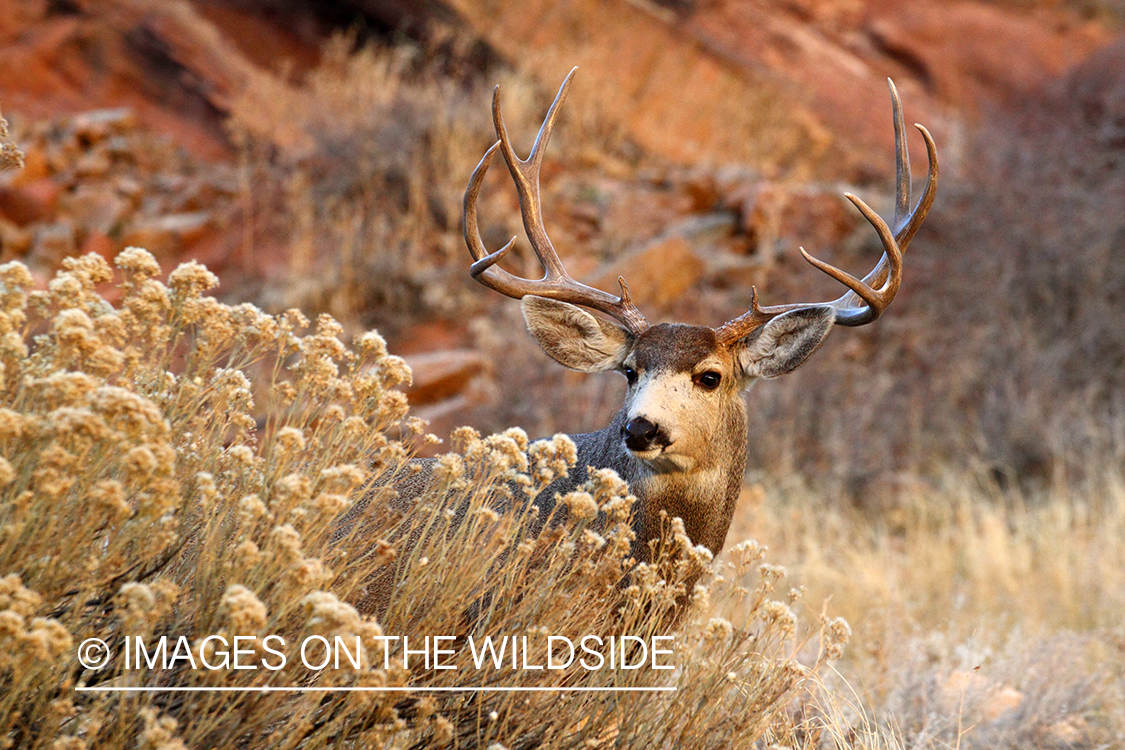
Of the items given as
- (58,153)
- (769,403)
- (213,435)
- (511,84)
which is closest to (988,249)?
(769,403)

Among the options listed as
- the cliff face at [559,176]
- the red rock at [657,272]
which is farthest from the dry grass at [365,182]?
the red rock at [657,272]

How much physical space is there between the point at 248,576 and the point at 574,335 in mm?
2235

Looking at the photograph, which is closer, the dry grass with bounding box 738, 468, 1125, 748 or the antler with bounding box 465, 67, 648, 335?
the antler with bounding box 465, 67, 648, 335

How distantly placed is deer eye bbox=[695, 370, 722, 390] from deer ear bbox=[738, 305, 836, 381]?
0.22 metres

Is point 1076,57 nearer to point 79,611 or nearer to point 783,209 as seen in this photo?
point 783,209

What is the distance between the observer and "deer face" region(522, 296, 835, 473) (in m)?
3.63

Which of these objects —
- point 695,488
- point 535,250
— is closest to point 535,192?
point 535,250

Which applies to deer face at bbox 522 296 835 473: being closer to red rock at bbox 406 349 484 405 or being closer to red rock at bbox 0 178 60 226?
red rock at bbox 406 349 484 405

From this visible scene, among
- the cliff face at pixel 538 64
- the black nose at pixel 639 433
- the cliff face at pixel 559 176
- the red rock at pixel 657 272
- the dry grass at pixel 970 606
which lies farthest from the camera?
the cliff face at pixel 538 64

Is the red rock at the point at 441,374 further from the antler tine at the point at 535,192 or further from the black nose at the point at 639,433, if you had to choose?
the black nose at the point at 639,433

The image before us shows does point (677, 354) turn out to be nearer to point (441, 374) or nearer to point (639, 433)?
point (639, 433)

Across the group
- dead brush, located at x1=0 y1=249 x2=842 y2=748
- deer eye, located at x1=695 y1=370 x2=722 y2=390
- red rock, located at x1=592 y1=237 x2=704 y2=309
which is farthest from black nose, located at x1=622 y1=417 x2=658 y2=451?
red rock, located at x1=592 y1=237 x2=704 y2=309

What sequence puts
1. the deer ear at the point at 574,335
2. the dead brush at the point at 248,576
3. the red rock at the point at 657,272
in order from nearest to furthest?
the dead brush at the point at 248,576
the deer ear at the point at 574,335
the red rock at the point at 657,272

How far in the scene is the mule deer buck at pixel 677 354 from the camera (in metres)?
3.71
